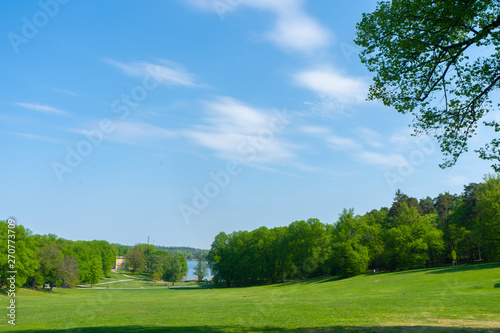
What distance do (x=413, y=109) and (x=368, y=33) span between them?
12.9ft

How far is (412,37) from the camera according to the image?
13.6 meters

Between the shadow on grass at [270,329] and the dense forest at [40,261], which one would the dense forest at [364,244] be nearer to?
the dense forest at [40,261]

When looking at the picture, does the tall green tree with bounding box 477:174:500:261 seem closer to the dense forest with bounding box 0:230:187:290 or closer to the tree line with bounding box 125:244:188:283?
the dense forest with bounding box 0:230:187:290

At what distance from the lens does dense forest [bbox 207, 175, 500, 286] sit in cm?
6828

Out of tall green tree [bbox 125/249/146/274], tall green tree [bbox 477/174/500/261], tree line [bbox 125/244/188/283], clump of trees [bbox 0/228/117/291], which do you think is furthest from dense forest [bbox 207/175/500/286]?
tall green tree [bbox 125/249/146/274]

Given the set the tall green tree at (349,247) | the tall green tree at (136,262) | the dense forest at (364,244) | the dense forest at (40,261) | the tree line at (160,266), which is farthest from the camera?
the tall green tree at (136,262)

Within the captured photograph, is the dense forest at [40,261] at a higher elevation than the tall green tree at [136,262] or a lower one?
higher

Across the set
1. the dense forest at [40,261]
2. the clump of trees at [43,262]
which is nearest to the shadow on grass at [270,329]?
the dense forest at [40,261]

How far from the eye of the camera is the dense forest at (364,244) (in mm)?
68275

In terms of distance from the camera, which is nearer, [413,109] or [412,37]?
[412,37]

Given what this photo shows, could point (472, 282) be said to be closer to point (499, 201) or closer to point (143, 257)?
point (499, 201)

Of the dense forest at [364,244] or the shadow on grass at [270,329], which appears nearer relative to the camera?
the shadow on grass at [270,329]

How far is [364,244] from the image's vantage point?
78.4 meters

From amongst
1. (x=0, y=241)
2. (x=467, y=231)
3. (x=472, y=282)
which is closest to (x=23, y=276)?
(x=0, y=241)
